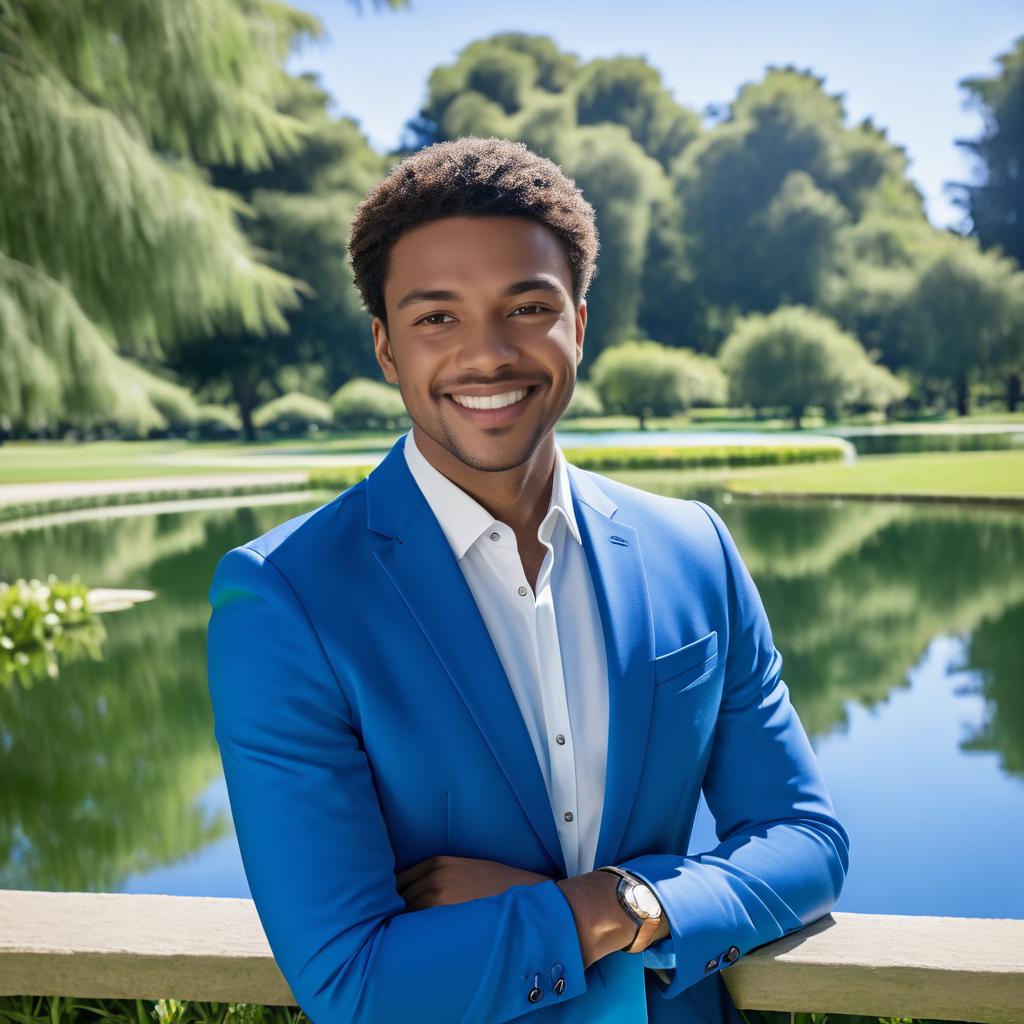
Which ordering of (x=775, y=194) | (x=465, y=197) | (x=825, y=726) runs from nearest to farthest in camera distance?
(x=465, y=197) → (x=825, y=726) → (x=775, y=194)

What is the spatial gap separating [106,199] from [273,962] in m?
5.73

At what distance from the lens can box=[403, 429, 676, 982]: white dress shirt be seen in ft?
2.91

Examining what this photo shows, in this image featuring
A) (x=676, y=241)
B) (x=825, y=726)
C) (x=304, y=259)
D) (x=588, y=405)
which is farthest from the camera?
(x=676, y=241)

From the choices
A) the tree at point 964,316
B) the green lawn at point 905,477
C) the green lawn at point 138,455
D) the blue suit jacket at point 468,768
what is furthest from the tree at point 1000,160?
the blue suit jacket at point 468,768

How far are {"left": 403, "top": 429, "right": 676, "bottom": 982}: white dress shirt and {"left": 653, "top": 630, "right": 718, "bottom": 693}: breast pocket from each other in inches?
1.9

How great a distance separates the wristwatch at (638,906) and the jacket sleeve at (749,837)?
1cm

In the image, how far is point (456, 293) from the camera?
34.9 inches

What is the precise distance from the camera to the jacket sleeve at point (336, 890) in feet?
2.47

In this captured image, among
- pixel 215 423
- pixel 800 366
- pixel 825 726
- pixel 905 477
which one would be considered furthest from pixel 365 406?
pixel 825 726

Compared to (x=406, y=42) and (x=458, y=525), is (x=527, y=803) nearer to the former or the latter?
(x=458, y=525)

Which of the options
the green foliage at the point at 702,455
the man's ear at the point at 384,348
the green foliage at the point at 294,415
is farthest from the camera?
the green foliage at the point at 294,415

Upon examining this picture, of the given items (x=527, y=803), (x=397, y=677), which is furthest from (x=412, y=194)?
(x=527, y=803)

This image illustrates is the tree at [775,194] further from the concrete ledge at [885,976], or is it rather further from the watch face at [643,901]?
the watch face at [643,901]

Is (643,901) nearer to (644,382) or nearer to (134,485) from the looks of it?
(134,485)
